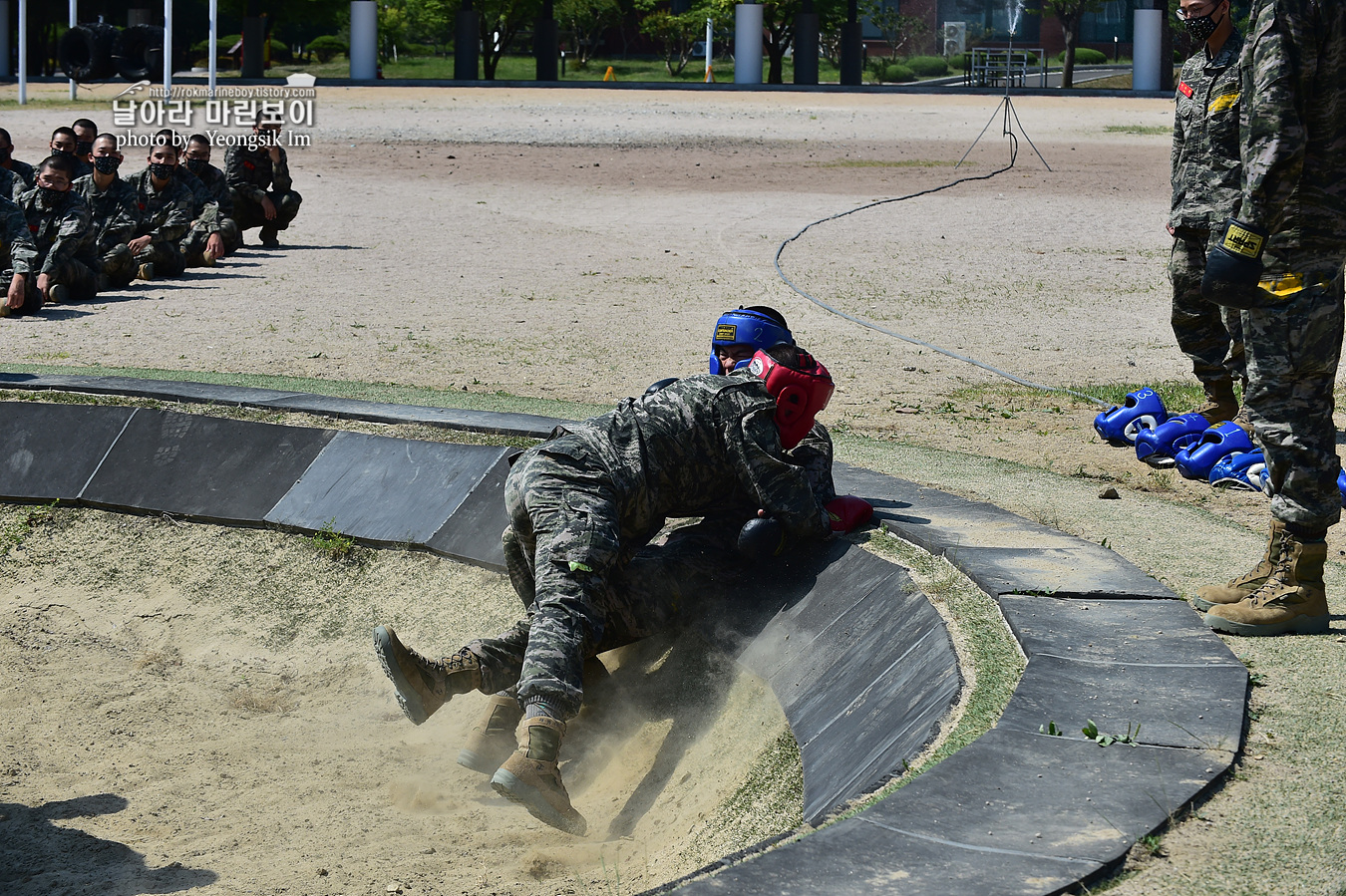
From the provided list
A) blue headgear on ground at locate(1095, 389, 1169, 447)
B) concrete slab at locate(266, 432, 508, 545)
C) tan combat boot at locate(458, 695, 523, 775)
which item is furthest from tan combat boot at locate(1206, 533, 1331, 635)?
concrete slab at locate(266, 432, 508, 545)

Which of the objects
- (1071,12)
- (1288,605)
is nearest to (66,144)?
(1288,605)

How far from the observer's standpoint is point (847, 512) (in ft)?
16.9

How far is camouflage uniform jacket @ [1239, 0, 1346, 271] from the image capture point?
400cm

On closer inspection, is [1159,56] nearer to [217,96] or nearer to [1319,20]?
[217,96]

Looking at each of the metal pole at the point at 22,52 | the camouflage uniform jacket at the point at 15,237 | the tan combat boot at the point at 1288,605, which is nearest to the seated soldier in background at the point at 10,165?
the camouflage uniform jacket at the point at 15,237

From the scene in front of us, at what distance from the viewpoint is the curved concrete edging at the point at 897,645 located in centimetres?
289

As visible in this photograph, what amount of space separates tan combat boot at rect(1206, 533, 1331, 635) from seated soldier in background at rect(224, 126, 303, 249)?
588 inches

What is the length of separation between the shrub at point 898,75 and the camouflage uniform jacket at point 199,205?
1651 inches

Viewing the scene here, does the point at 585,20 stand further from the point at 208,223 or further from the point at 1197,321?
the point at 1197,321

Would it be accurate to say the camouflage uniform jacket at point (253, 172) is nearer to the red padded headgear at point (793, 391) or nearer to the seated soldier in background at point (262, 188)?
the seated soldier in background at point (262, 188)

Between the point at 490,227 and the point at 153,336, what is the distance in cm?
802

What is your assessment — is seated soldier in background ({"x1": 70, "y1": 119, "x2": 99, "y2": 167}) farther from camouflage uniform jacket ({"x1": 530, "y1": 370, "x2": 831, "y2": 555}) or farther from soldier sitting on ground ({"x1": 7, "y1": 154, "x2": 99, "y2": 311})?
camouflage uniform jacket ({"x1": 530, "y1": 370, "x2": 831, "y2": 555})

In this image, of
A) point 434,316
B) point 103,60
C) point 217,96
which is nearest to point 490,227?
point 434,316

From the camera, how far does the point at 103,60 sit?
41.8 m
